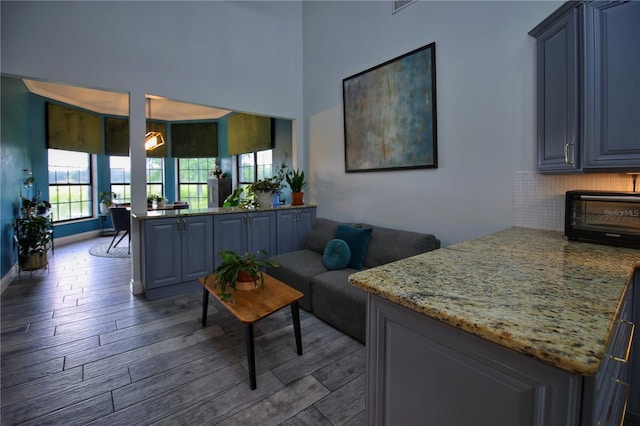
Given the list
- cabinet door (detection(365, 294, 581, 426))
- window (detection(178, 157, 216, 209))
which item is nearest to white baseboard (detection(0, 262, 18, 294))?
window (detection(178, 157, 216, 209))

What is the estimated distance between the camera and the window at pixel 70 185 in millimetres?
6035

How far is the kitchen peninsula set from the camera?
315cm

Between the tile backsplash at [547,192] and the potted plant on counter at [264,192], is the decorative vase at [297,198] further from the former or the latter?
the tile backsplash at [547,192]

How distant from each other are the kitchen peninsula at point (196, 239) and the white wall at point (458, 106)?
3.10 ft

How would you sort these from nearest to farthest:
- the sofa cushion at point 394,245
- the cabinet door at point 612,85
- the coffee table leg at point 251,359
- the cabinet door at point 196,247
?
the cabinet door at point 612,85 → the coffee table leg at point 251,359 → the sofa cushion at point 394,245 → the cabinet door at point 196,247

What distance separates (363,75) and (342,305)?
2560mm

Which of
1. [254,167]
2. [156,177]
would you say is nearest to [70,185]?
[156,177]

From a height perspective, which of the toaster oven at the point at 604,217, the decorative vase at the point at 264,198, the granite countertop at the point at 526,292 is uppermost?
the decorative vase at the point at 264,198

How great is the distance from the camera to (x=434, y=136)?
9.01 ft

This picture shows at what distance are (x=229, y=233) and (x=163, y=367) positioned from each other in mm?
1821

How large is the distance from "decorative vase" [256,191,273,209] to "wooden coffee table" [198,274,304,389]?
1.70 m

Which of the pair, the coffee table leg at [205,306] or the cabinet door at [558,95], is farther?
the coffee table leg at [205,306]

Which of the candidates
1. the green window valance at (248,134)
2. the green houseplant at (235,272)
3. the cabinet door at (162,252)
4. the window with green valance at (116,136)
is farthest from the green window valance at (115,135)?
the green houseplant at (235,272)

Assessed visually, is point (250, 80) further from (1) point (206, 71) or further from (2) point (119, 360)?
(2) point (119, 360)
